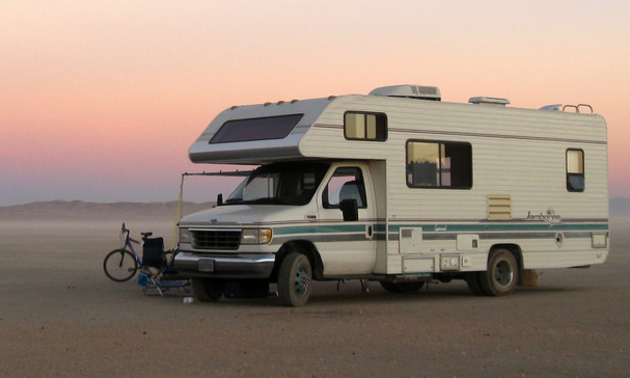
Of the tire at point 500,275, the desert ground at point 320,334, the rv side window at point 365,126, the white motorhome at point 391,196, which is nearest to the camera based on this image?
the desert ground at point 320,334

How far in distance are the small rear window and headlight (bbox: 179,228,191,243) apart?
5.22 ft

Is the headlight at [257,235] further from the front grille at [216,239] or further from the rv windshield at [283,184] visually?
the rv windshield at [283,184]

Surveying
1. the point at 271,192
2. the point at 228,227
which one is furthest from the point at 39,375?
the point at 271,192

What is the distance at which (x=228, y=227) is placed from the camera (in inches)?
621

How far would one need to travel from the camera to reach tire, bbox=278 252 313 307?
51.4 feet

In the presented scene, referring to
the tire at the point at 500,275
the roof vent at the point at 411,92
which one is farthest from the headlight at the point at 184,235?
the tire at the point at 500,275

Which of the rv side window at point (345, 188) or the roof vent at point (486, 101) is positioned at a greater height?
the roof vent at point (486, 101)

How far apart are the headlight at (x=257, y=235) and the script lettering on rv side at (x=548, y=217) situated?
5405 mm

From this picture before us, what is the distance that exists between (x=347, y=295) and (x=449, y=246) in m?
2.23

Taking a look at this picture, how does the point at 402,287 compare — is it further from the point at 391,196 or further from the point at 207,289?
the point at 207,289

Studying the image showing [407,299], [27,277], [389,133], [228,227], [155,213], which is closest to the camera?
[228,227]

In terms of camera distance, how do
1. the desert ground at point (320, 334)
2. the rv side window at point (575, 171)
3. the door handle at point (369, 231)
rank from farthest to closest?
the rv side window at point (575, 171) < the door handle at point (369, 231) < the desert ground at point (320, 334)

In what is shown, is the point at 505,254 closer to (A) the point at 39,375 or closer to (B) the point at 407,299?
(B) the point at 407,299

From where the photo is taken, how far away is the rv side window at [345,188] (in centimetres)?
1644
